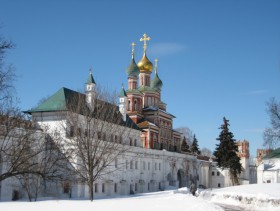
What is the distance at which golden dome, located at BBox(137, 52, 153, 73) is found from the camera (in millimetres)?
78312

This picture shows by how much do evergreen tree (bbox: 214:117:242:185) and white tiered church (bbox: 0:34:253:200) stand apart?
722 centimetres

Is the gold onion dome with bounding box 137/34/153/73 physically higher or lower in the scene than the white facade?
higher

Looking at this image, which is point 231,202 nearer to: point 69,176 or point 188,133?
point 69,176

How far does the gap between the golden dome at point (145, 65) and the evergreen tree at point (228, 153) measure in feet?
61.2

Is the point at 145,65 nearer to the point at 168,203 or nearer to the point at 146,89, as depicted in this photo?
the point at 146,89

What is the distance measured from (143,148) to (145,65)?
74.9ft

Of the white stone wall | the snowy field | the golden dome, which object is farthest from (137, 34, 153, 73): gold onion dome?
the snowy field

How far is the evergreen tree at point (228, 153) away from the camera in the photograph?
6456 centimetres

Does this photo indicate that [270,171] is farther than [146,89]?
No

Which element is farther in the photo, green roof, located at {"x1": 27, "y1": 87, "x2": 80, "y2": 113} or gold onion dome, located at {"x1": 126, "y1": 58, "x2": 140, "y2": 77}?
gold onion dome, located at {"x1": 126, "y1": 58, "x2": 140, "y2": 77}

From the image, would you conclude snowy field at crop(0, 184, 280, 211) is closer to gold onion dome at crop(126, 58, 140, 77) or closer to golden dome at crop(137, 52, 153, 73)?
gold onion dome at crop(126, 58, 140, 77)

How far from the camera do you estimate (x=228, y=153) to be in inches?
2559

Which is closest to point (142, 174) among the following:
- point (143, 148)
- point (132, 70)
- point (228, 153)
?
point (143, 148)

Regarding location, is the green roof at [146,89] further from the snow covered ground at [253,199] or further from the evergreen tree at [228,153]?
the snow covered ground at [253,199]
